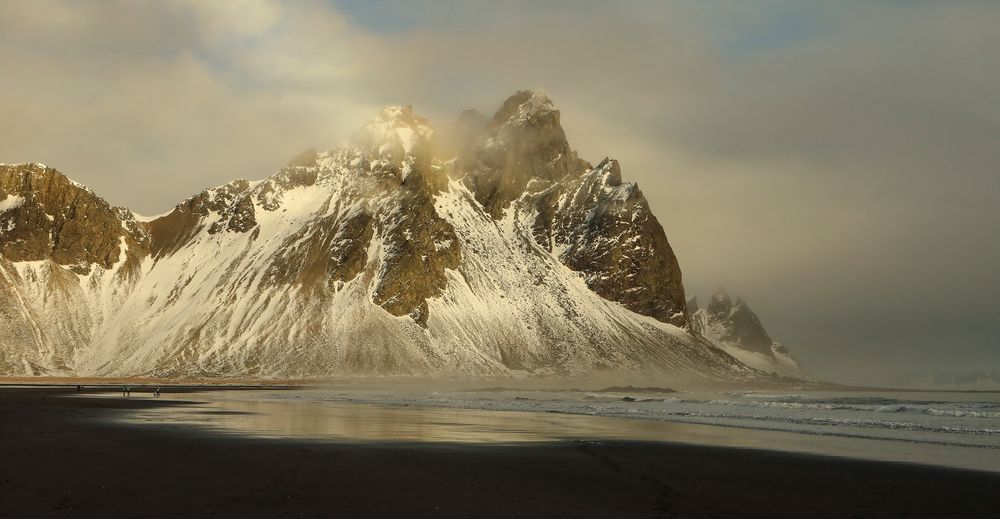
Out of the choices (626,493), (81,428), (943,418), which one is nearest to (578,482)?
(626,493)

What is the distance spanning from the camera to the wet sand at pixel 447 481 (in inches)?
834

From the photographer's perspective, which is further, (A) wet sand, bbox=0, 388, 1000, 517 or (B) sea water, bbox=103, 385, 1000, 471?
(B) sea water, bbox=103, 385, 1000, 471

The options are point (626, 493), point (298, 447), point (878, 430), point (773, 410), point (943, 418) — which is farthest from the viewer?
point (773, 410)

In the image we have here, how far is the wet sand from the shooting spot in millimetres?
21188

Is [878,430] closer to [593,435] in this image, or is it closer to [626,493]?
[593,435]

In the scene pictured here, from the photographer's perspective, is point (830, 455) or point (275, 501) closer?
point (275, 501)

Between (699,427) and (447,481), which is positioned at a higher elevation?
(447,481)

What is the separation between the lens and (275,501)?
70.6ft

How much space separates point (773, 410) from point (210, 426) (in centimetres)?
5148

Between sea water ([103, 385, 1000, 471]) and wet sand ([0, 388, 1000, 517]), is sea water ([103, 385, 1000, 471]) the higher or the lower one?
the lower one

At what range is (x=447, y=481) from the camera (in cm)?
2638

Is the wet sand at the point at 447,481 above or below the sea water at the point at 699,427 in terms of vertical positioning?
above

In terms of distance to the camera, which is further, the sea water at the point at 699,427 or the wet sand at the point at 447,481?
the sea water at the point at 699,427

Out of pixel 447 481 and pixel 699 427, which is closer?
pixel 447 481
